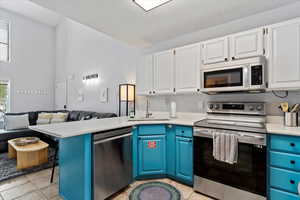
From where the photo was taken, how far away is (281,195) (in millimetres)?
1539

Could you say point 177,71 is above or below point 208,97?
above

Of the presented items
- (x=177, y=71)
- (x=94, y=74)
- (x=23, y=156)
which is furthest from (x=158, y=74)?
(x=23, y=156)

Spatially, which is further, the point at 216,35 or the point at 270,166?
the point at 216,35

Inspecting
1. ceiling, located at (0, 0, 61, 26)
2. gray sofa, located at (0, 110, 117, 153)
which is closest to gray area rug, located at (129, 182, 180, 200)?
gray sofa, located at (0, 110, 117, 153)

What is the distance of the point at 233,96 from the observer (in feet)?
7.55

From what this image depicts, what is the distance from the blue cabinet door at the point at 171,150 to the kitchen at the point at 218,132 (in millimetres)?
15

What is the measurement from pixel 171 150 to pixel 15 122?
160 inches

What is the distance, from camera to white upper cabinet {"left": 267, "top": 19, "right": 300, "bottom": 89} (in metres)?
1.68

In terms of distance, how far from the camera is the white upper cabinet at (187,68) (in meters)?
2.37

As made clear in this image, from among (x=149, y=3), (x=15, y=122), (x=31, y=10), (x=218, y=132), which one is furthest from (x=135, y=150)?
(x=31, y=10)

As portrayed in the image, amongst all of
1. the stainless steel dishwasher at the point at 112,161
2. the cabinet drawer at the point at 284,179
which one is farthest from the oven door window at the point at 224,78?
the stainless steel dishwasher at the point at 112,161

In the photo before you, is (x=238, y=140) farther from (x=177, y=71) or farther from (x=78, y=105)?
(x=78, y=105)

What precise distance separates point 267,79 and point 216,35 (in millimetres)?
1128

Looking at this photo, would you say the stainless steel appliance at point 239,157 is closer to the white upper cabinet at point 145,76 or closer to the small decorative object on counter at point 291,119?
the small decorative object on counter at point 291,119
